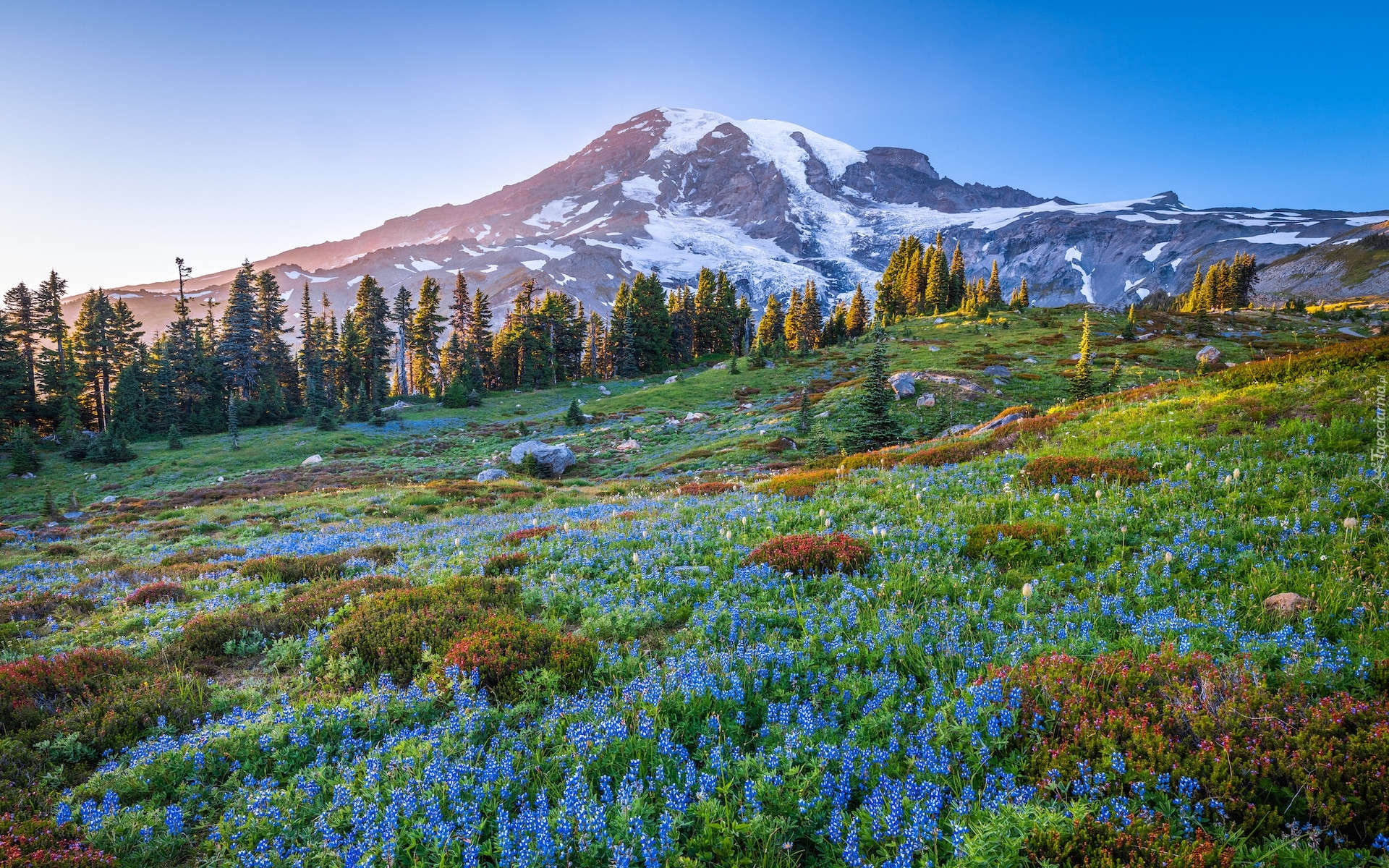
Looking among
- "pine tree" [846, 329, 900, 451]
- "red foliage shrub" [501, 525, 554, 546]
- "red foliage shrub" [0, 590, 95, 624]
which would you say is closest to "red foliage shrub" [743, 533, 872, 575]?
"red foliage shrub" [501, 525, 554, 546]

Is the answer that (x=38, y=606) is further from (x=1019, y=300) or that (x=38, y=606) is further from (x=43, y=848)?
(x=1019, y=300)

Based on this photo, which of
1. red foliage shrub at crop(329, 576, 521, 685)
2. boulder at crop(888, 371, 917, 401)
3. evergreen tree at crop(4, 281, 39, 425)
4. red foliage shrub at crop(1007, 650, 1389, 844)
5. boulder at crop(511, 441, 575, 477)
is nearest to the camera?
red foliage shrub at crop(1007, 650, 1389, 844)

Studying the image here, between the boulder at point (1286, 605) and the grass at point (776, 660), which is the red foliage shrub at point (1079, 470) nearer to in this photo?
the grass at point (776, 660)

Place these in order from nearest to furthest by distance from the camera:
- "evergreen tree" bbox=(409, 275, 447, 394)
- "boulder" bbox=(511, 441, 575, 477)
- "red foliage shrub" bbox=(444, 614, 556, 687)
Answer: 1. "red foliage shrub" bbox=(444, 614, 556, 687)
2. "boulder" bbox=(511, 441, 575, 477)
3. "evergreen tree" bbox=(409, 275, 447, 394)

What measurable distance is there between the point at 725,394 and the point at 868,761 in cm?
5590

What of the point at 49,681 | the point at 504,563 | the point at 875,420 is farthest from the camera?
the point at 875,420

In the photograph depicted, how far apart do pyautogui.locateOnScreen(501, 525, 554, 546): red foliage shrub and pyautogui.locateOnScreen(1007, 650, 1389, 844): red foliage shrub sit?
9.04 meters

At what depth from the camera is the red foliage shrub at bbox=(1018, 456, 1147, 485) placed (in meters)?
9.33

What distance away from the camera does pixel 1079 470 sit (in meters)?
10.2

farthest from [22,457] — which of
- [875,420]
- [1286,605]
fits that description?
[1286,605]

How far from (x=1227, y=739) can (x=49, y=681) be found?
399 inches

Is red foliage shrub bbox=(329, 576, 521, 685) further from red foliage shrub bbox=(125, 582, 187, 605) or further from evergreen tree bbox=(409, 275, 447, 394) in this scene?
evergreen tree bbox=(409, 275, 447, 394)

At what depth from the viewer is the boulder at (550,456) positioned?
109ft

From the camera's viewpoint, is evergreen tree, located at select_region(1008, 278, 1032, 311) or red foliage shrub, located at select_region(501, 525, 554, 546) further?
evergreen tree, located at select_region(1008, 278, 1032, 311)
